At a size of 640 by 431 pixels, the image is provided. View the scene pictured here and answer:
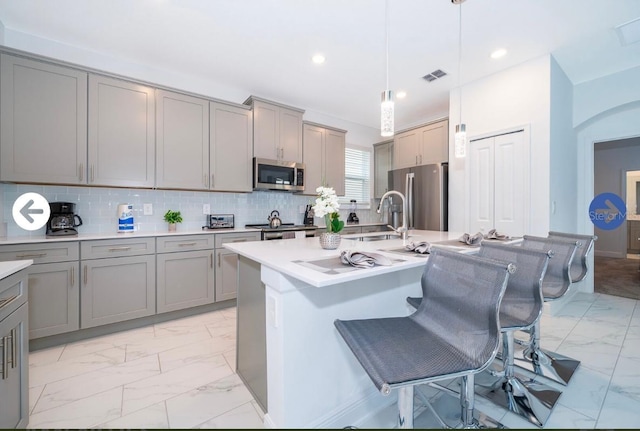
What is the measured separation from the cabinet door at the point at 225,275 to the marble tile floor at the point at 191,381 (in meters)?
0.43

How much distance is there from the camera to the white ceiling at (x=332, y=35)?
7.49 ft

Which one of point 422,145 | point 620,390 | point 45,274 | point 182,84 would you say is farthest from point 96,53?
point 620,390

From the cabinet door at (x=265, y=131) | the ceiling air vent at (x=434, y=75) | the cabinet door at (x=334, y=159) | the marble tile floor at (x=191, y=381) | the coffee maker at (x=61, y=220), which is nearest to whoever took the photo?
the marble tile floor at (x=191, y=381)

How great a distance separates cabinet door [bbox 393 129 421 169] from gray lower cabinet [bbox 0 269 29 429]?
4627 millimetres

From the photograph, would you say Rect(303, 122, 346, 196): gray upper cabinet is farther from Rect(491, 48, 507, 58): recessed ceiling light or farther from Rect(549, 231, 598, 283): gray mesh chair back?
Rect(549, 231, 598, 283): gray mesh chair back

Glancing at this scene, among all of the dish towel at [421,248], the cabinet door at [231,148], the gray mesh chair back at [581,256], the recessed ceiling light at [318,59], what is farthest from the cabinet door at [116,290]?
the gray mesh chair back at [581,256]

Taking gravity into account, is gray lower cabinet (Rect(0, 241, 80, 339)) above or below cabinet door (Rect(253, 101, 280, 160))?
below

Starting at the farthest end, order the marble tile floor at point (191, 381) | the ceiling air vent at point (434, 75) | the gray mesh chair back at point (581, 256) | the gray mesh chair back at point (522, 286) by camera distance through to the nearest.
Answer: the ceiling air vent at point (434, 75), the gray mesh chair back at point (581, 256), the marble tile floor at point (191, 381), the gray mesh chair back at point (522, 286)

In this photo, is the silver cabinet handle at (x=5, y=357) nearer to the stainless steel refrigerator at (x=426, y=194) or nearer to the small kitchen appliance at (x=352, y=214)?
the stainless steel refrigerator at (x=426, y=194)

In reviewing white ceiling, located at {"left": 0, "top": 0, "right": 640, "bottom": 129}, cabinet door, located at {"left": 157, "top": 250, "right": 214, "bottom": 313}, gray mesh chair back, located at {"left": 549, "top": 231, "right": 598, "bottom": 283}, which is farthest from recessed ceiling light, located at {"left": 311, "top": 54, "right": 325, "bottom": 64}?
gray mesh chair back, located at {"left": 549, "top": 231, "right": 598, "bottom": 283}

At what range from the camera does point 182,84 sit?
3449 mm

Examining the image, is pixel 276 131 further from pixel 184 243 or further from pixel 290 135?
pixel 184 243

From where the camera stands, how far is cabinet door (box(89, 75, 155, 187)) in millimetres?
2705

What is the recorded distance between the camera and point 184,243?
300cm
